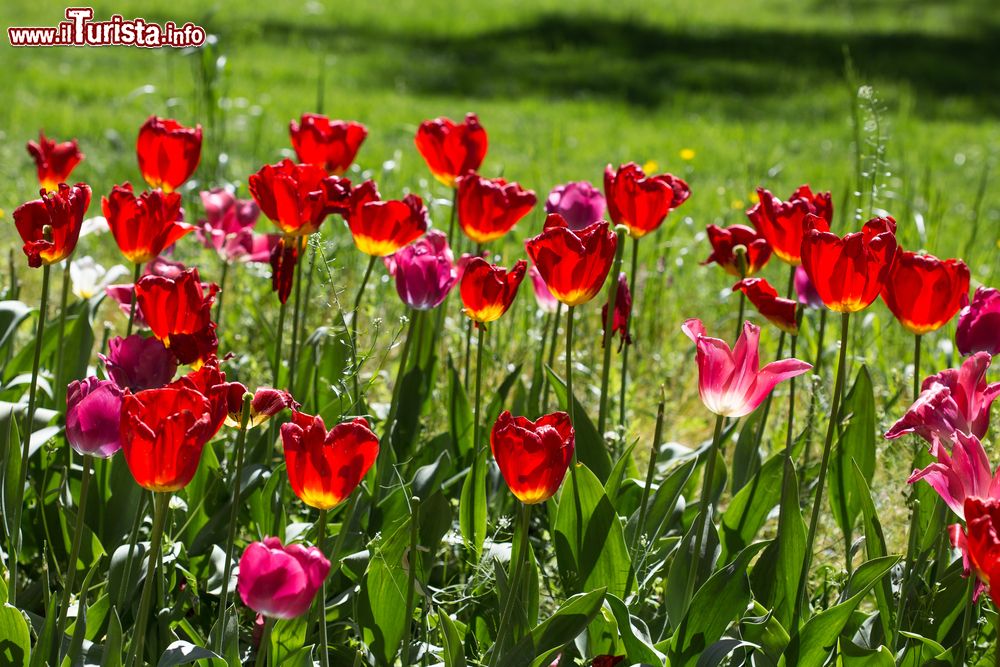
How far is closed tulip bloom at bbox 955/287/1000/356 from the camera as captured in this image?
1.82 m

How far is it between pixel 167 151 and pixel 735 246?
108cm

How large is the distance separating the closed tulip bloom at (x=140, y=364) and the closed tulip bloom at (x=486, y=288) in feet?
1.45

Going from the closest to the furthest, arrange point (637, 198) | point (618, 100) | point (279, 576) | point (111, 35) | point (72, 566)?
1. point (279, 576)
2. point (72, 566)
3. point (637, 198)
4. point (111, 35)
5. point (618, 100)

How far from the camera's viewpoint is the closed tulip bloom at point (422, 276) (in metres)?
1.96

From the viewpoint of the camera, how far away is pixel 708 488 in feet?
5.32

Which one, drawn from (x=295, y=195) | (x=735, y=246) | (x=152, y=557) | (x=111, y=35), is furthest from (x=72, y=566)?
(x=111, y=35)

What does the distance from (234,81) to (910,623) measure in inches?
270

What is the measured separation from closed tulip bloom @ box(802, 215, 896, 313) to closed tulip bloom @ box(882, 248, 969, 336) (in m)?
0.11

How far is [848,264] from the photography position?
163 centimetres

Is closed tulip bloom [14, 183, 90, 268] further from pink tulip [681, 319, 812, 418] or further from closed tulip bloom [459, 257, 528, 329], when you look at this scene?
pink tulip [681, 319, 812, 418]

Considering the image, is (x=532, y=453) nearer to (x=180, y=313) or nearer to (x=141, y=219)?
(x=180, y=313)

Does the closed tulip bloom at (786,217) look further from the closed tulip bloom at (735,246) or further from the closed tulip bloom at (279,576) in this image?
the closed tulip bloom at (279,576)

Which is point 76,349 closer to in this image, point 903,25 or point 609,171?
point 609,171

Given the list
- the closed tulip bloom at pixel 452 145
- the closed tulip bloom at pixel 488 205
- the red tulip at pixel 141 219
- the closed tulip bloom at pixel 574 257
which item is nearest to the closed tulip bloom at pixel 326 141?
the closed tulip bloom at pixel 452 145
